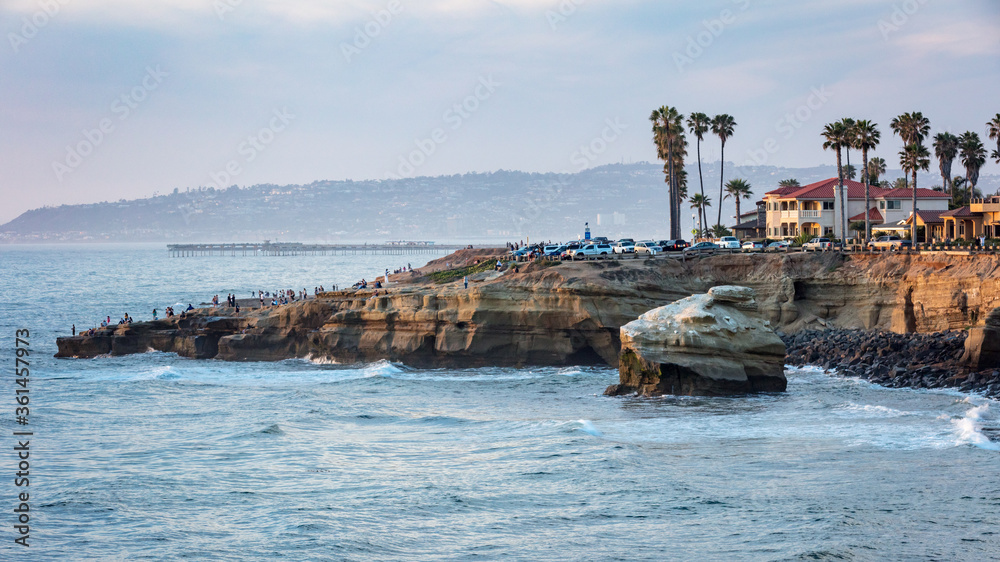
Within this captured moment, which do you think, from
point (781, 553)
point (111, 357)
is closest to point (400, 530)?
point (781, 553)

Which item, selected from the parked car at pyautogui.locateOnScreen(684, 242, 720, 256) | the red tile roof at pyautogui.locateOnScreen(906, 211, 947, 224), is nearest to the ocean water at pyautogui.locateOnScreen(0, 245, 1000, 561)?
the parked car at pyautogui.locateOnScreen(684, 242, 720, 256)

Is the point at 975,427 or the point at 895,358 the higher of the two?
the point at 895,358

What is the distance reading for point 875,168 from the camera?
113m

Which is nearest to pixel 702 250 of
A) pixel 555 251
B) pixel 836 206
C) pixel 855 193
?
pixel 555 251

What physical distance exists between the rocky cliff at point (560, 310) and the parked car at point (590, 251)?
4302mm

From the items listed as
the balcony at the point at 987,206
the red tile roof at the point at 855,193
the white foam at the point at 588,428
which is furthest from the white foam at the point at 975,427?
the red tile roof at the point at 855,193

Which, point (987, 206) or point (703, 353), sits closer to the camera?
point (703, 353)

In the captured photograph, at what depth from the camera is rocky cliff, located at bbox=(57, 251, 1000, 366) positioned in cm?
4772

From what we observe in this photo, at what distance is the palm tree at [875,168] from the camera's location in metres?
108

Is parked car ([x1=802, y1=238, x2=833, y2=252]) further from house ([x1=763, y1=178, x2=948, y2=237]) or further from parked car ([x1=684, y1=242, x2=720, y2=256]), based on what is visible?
house ([x1=763, y1=178, x2=948, y2=237])

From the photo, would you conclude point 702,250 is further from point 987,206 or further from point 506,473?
point 506,473

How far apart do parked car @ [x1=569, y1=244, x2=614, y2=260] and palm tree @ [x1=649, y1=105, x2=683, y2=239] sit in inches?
908

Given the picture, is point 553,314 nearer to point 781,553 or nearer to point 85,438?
point 85,438

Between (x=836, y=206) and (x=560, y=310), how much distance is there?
43.2 meters
